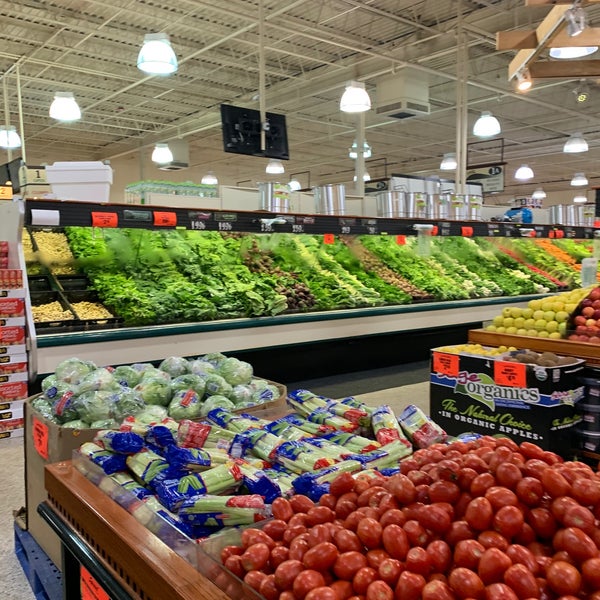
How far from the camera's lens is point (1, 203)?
4.79m

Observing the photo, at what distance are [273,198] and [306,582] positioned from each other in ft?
16.6

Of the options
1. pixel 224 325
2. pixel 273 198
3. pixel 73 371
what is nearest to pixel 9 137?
pixel 273 198

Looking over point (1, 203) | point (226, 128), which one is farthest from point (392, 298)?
point (1, 203)

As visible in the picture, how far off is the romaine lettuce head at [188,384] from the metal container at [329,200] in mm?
3933

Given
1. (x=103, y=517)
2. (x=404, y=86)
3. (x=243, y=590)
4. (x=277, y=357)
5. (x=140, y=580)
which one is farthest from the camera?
(x=404, y=86)

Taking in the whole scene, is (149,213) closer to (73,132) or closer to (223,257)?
(223,257)

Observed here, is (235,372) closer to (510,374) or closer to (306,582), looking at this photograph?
(510,374)

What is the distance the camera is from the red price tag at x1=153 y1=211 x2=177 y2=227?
200 inches

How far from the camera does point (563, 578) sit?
43.3 inches

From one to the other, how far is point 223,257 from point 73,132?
46.0 ft

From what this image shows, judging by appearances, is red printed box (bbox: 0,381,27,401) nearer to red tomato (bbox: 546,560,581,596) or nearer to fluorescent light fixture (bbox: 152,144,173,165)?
red tomato (bbox: 546,560,581,596)

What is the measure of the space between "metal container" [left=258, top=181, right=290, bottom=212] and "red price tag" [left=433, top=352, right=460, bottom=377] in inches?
97.1

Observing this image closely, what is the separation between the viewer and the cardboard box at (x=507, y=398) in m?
3.66

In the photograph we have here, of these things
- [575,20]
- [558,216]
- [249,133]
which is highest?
[249,133]
